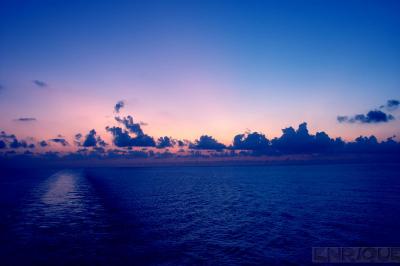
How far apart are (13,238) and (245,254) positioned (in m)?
23.2

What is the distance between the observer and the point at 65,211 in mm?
44656

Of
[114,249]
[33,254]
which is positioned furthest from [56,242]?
[114,249]

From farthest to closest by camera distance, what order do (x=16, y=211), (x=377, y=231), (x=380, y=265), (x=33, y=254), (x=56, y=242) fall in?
(x=16, y=211) < (x=377, y=231) < (x=56, y=242) < (x=33, y=254) < (x=380, y=265)

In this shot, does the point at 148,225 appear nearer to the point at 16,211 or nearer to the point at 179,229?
the point at 179,229

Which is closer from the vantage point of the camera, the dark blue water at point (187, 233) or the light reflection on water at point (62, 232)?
the dark blue water at point (187, 233)

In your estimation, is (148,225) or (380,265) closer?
(380,265)

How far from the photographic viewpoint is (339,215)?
4009 cm

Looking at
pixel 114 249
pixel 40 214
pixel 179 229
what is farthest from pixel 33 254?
pixel 40 214

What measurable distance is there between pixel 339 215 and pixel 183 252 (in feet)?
88.1

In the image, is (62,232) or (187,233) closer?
(62,232)

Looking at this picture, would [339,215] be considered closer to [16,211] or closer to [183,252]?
[183,252]

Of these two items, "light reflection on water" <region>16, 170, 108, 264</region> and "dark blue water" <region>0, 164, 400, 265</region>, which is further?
"light reflection on water" <region>16, 170, 108, 264</region>

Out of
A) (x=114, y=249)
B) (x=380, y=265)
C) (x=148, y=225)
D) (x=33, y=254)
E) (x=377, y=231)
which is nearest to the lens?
(x=380, y=265)

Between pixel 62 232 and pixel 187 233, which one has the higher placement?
pixel 187 233
